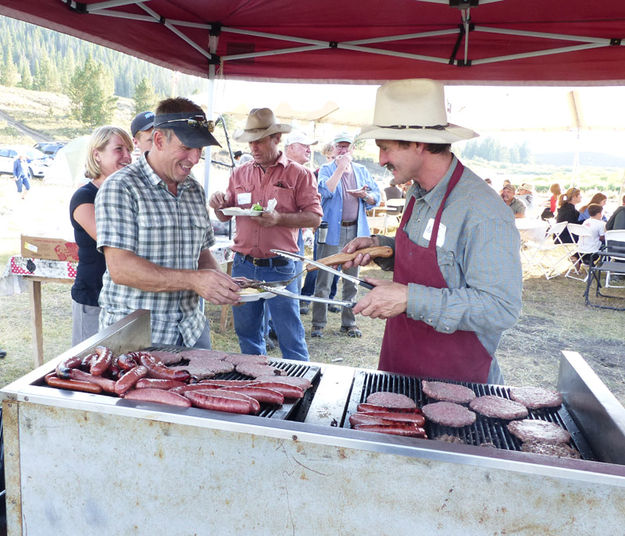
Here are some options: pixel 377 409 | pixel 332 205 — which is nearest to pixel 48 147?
pixel 332 205

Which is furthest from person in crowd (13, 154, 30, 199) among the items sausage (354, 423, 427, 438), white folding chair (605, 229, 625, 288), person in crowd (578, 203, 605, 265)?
sausage (354, 423, 427, 438)

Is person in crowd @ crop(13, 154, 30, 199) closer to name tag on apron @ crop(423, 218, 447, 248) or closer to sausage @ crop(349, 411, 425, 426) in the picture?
name tag on apron @ crop(423, 218, 447, 248)

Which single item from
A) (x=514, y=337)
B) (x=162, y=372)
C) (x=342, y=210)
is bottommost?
(x=514, y=337)

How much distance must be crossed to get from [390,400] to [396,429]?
12.3 inches

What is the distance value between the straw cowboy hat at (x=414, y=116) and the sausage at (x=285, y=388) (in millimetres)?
1160

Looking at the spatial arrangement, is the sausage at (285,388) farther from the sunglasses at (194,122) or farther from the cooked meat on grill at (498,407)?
the sunglasses at (194,122)

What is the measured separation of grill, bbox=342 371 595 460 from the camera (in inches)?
71.2

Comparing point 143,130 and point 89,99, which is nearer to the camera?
point 143,130

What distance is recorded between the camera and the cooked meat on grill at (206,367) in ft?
6.95

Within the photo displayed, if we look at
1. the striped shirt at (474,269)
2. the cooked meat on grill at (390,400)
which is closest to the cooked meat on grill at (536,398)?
the striped shirt at (474,269)

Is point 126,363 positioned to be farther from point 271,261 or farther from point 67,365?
point 271,261

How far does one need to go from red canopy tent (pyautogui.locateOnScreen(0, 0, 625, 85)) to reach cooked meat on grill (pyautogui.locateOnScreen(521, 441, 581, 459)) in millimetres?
2545

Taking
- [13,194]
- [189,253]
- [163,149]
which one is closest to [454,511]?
[189,253]

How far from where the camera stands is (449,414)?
188 centimetres
